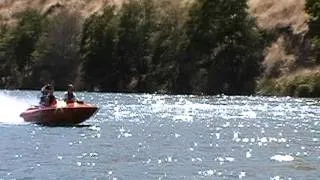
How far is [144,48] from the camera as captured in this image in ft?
412

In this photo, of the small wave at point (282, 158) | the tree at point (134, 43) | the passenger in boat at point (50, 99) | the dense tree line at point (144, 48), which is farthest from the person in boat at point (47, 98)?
the tree at point (134, 43)

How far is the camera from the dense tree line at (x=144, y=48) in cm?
11125

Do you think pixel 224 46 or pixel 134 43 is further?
pixel 134 43

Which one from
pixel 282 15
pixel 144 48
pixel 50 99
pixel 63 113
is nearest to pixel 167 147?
pixel 63 113

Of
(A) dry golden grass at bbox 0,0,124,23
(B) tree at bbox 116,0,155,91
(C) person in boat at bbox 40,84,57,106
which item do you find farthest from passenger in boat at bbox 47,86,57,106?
(A) dry golden grass at bbox 0,0,124,23

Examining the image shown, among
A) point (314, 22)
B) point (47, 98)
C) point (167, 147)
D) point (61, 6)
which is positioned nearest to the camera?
point (167, 147)

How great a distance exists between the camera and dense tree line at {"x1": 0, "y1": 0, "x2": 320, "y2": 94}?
111 m

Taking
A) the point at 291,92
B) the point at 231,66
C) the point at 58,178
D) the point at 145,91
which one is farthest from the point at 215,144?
the point at 145,91

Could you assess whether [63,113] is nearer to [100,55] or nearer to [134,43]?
[134,43]

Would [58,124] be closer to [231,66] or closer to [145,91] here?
[231,66]

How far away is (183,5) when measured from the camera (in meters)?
123

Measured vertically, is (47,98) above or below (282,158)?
above

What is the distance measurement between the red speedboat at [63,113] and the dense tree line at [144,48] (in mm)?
55388

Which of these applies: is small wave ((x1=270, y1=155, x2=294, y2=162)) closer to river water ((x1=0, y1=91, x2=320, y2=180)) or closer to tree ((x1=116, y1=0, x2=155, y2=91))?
river water ((x1=0, y1=91, x2=320, y2=180))
